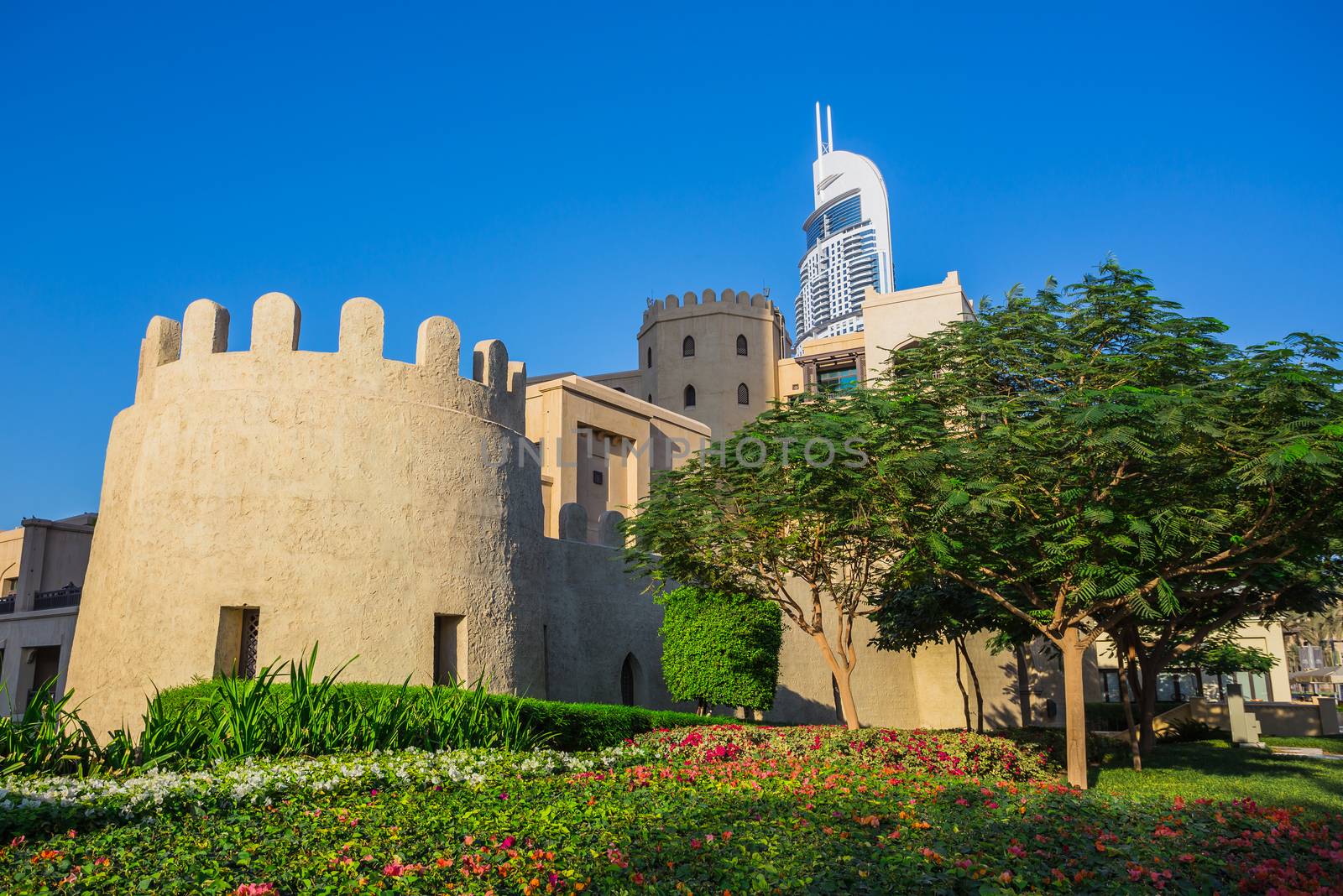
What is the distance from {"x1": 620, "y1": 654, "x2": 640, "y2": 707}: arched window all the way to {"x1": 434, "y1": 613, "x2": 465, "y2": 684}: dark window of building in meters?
6.77

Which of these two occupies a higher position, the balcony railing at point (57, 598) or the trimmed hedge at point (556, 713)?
the balcony railing at point (57, 598)

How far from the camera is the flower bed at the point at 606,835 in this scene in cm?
593

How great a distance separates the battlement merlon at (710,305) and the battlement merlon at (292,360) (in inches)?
1348

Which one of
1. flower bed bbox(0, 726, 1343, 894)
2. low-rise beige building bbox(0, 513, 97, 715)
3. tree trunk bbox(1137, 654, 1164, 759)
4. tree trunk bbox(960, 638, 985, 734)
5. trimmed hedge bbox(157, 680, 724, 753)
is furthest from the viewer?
tree trunk bbox(960, 638, 985, 734)

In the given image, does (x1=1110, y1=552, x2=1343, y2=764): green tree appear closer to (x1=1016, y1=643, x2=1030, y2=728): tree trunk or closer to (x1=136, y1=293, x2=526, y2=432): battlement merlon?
(x1=1016, y1=643, x2=1030, y2=728): tree trunk

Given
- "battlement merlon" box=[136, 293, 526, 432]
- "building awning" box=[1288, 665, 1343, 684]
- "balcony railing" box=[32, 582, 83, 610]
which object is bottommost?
"building awning" box=[1288, 665, 1343, 684]

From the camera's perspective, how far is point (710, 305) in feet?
160

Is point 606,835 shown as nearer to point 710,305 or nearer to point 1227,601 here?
point 1227,601

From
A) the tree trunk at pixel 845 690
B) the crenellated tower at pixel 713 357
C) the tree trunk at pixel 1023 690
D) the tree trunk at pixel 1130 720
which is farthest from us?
the crenellated tower at pixel 713 357

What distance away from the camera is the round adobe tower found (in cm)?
1315

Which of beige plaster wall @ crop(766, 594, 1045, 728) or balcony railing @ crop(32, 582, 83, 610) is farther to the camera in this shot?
beige plaster wall @ crop(766, 594, 1045, 728)

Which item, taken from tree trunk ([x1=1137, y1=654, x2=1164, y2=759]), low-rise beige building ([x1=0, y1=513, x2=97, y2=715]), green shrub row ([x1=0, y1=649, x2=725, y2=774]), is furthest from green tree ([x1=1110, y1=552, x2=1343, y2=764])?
low-rise beige building ([x1=0, y1=513, x2=97, y2=715])

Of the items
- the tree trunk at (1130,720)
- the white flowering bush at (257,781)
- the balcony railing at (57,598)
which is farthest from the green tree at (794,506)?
the balcony railing at (57,598)

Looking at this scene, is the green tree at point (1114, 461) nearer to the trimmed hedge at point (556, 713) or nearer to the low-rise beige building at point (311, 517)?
the trimmed hedge at point (556, 713)
